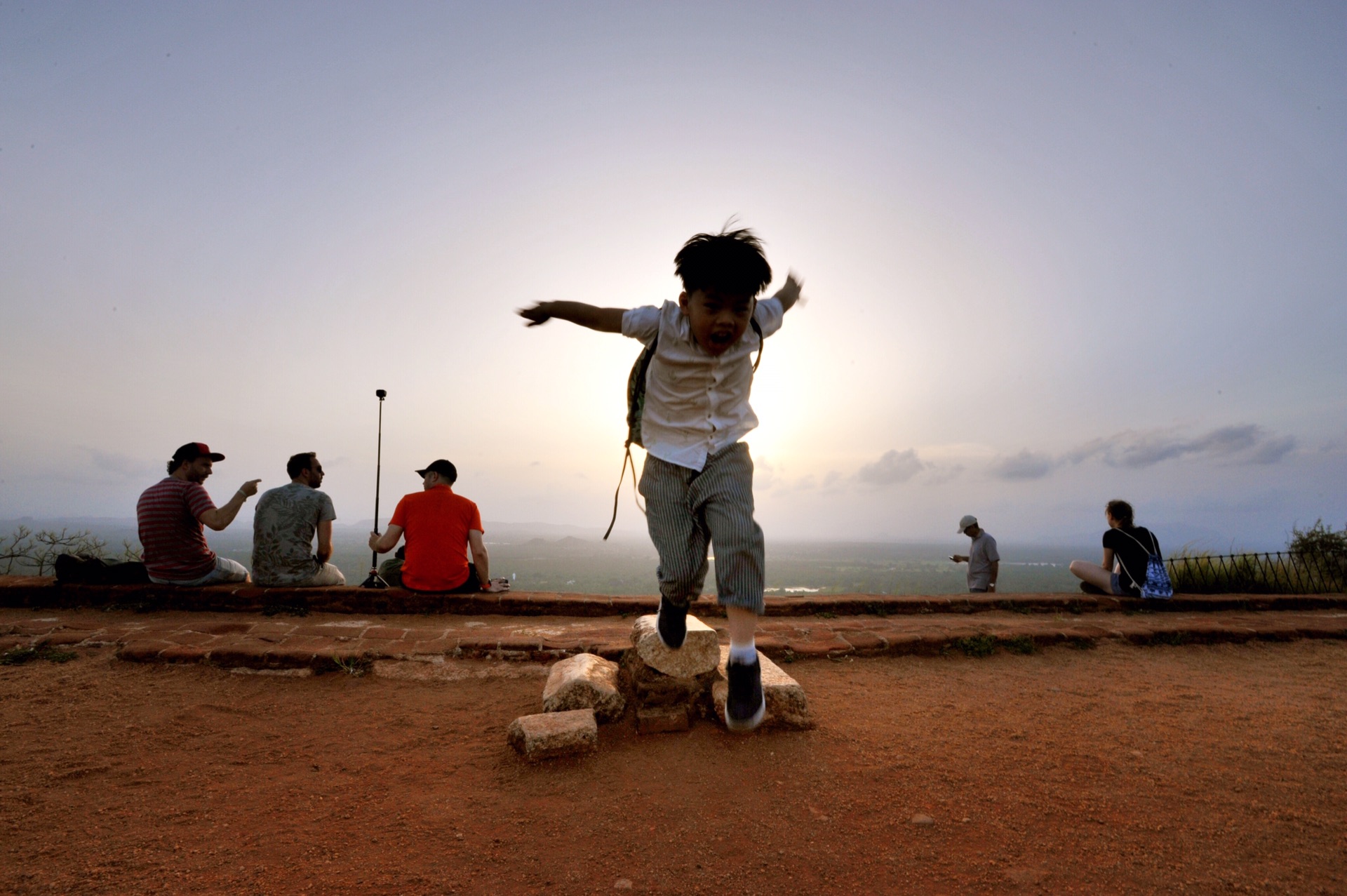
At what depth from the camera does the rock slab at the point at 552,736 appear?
90.6 inches

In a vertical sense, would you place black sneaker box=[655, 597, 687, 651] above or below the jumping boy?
below

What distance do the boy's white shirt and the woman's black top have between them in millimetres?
5929

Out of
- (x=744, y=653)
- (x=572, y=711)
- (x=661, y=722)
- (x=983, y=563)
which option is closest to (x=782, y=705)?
(x=744, y=653)

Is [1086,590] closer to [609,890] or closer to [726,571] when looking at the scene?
[726,571]

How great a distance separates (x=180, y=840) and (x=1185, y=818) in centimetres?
312

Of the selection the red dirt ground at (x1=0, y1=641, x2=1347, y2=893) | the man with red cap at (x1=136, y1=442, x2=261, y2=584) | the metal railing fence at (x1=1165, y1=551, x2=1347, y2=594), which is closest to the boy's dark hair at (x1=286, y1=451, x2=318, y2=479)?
the man with red cap at (x1=136, y1=442, x2=261, y2=584)

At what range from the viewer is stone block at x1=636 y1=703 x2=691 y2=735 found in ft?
8.54

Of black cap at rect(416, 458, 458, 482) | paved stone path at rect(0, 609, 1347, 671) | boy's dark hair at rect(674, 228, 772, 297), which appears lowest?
paved stone path at rect(0, 609, 1347, 671)

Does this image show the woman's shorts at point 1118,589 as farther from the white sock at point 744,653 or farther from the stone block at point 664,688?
the white sock at point 744,653

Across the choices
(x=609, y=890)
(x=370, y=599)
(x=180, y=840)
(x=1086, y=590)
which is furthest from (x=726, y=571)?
(x=1086, y=590)

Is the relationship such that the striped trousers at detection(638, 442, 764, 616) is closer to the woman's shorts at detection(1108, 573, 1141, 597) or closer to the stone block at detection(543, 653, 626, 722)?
the stone block at detection(543, 653, 626, 722)

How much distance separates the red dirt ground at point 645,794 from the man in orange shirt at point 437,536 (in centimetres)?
187

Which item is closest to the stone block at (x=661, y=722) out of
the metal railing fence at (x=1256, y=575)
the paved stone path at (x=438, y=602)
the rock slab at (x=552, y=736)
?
the rock slab at (x=552, y=736)

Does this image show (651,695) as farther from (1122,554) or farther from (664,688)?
(1122,554)
